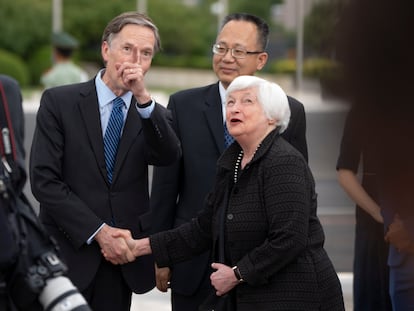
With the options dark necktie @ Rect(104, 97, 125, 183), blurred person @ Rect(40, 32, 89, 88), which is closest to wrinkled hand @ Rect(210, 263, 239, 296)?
dark necktie @ Rect(104, 97, 125, 183)

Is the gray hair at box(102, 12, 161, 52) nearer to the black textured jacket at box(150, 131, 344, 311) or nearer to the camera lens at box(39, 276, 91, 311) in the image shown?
the black textured jacket at box(150, 131, 344, 311)

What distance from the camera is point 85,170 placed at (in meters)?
3.43

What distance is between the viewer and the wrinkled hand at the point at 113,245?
3348mm

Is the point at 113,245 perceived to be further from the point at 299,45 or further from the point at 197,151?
the point at 299,45

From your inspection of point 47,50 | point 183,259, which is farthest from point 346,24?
point 47,50

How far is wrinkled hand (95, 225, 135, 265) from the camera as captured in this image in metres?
3.35

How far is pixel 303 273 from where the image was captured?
298 cm

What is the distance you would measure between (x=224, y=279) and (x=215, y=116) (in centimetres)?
106

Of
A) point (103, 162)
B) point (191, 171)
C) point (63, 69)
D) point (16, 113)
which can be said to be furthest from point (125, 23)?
point (63, 69)

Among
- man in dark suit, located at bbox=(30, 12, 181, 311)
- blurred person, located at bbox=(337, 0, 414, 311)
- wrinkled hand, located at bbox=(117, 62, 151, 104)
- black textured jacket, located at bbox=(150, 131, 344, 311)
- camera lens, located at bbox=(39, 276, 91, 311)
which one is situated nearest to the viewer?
blurred person, located at bbox=(337, 0, 414, 311)

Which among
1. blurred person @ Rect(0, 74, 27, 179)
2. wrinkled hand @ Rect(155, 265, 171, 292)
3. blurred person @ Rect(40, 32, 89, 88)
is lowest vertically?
blurred person @ Rect(40, 32, 89, 88)

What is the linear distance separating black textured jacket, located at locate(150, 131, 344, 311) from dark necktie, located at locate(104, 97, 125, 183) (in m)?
0.57

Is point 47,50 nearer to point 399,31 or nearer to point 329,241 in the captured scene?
point 329,241

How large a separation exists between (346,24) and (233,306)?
2168 mm
